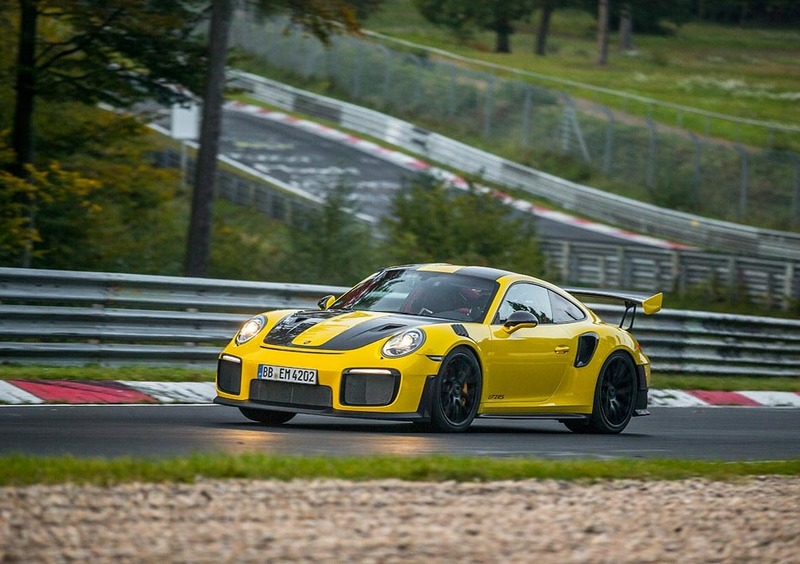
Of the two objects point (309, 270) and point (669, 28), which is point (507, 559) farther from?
point (669, 28)

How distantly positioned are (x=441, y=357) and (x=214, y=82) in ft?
30.0

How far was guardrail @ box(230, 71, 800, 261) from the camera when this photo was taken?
3897cm

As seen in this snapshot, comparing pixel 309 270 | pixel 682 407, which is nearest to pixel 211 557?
pixel 682 407

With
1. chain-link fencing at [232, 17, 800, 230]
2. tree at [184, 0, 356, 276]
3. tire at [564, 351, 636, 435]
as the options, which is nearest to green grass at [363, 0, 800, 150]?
chain-link fencing at [232, 17, 800, 230]

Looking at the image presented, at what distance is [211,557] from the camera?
5590 mm

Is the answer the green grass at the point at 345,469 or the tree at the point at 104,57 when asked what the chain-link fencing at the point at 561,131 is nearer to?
the tree at the point at 104,57

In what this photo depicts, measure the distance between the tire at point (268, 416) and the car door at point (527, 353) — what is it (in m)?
1.55

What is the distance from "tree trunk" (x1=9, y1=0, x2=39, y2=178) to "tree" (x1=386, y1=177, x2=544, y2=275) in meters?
6.51

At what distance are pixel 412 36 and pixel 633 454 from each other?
247ft

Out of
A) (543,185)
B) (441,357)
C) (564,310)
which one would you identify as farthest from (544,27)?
(441,357)

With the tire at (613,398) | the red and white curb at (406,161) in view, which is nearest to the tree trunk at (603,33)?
the red and white curb at (406,161)

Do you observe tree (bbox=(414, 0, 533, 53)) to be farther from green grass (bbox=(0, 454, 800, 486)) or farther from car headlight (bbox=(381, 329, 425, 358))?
green grass (bbox=(0, 454, 800, 486))

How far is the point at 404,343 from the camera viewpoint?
1070 cm

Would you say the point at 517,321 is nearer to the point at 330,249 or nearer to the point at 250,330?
the point at 250,330
